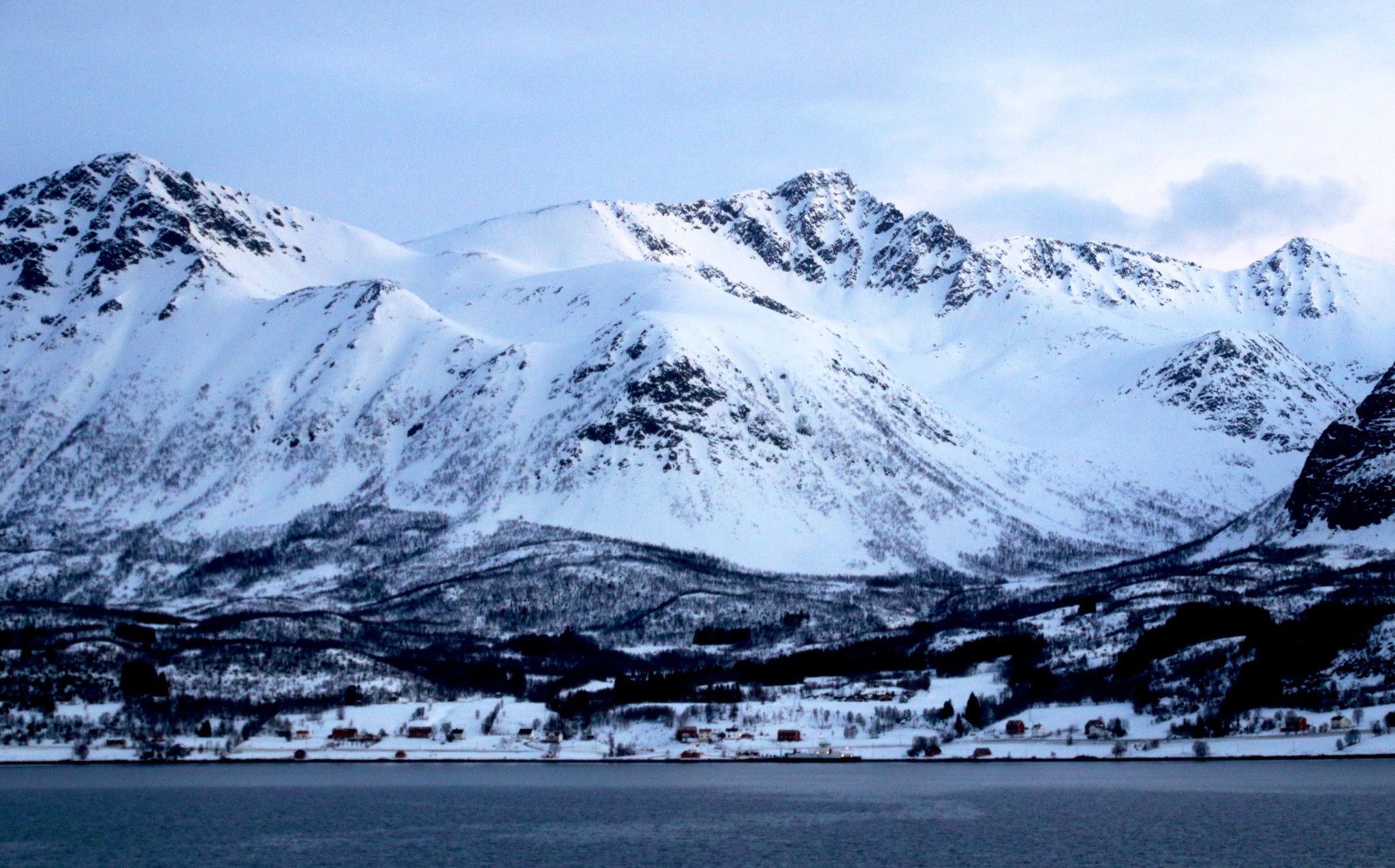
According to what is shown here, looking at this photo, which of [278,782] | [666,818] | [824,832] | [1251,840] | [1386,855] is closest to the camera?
[1386,855]

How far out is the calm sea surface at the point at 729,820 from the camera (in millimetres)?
129000

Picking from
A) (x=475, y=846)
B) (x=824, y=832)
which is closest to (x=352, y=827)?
(x=475, y=846)

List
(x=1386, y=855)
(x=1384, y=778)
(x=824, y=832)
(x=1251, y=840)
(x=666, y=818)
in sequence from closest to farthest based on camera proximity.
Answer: (x=1386, y=855) < (x=1251, y=840) < (x=824, y=832) < (x=666, y=818) < (x=1384, y=778)

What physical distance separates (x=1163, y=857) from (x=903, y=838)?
20726 mm

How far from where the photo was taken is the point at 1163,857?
12638cm

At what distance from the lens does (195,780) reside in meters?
195

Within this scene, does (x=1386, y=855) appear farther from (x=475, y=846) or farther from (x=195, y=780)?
(x=195, y=780)

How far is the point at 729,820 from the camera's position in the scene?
153 metres

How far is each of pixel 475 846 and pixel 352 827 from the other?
16.7m

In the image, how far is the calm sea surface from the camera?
423 feet

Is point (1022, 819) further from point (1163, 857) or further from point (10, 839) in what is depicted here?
point (10, 839)

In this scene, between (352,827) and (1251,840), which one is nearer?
(1251,840)

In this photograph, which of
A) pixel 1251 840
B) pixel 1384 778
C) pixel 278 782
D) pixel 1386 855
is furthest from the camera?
pixel 278 782

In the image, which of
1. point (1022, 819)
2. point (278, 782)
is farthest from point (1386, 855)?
point (278, 782)
